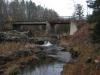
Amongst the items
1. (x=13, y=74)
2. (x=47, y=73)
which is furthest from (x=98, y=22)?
(x=13, y=74)

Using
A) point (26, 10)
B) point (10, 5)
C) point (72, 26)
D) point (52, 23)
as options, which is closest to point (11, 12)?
point (10, 5)

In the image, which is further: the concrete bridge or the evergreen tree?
the concrete bridge

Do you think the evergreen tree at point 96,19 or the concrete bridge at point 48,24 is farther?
the concrete bridge at point 48,24

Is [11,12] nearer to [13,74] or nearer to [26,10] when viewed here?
[26,10]

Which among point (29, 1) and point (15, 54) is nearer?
point (15, 54)

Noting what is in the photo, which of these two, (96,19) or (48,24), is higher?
(96,19)

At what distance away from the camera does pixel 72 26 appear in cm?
6556

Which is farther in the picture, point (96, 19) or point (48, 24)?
point (48, 24)

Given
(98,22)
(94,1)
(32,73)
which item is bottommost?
(32,73)

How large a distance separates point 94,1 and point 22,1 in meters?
131

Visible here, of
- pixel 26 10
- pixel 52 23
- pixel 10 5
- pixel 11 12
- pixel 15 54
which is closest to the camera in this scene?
pixel 15 54

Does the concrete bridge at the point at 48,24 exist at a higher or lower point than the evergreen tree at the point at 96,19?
lower

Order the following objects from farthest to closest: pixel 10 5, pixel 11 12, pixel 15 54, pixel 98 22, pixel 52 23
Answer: pixel 10 5 → pixel 11 12 → pixel 52 23 → pixel 15 54 → pixel 98 22

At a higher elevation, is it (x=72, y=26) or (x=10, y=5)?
(x=10, y=5)
